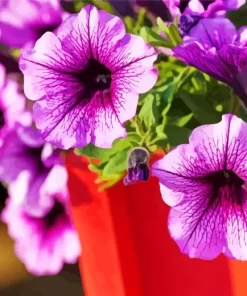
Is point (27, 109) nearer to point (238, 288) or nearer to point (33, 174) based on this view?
point (33, 174)

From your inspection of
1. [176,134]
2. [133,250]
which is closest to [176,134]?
[176,134]

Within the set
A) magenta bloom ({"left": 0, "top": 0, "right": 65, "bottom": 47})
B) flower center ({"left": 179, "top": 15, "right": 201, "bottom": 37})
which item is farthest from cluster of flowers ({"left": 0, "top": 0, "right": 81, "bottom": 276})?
flower center ({"left": 179, "top": 15, "right": 201, "bottom": 37})

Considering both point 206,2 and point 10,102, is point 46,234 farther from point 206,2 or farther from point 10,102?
point 206,2

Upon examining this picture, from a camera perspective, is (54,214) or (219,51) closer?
(219,51)

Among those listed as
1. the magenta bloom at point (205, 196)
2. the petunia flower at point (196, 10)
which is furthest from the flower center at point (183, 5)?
the magenta bloom at point (205, 196)

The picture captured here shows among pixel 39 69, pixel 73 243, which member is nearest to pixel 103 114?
pixel 39 69

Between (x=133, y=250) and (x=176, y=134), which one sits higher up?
(x=176, y=134)

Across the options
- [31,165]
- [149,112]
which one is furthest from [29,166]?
[149,112]
